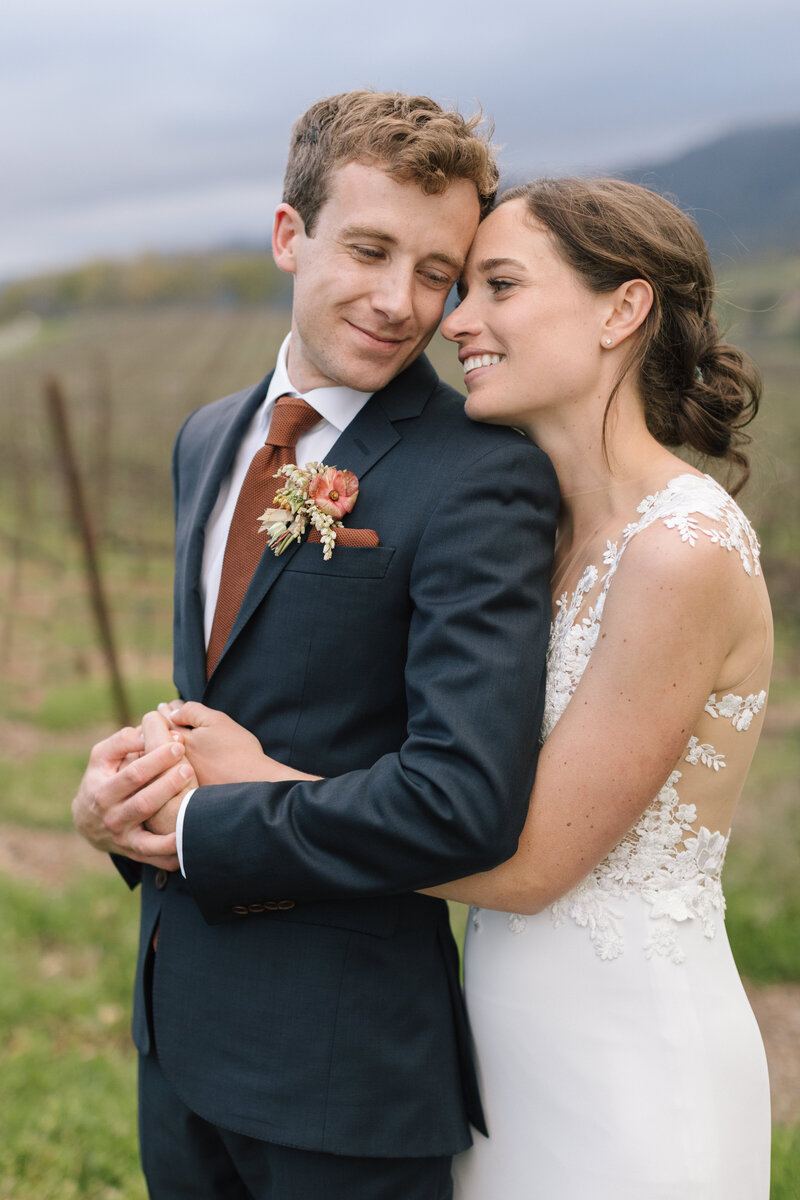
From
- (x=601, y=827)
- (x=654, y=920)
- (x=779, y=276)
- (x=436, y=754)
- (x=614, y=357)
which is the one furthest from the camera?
(x=779, y=276)

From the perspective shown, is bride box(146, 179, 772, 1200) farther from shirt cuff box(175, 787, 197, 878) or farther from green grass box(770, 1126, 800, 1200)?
green grass box(770, 1126, 800, 1200)

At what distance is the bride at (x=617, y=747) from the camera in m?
2.05

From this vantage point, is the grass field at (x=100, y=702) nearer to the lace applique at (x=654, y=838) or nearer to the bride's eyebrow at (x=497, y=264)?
the lace applique at (x=654, y=838)

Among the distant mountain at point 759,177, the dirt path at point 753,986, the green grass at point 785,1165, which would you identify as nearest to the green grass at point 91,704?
the dirt path at point 753,986

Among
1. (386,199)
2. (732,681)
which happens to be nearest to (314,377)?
(386,199)

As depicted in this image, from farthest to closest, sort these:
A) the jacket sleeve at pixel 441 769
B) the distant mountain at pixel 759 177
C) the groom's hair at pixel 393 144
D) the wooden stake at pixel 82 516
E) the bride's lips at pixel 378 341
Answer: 1. the distant mountain at pixel 759 177
2. the wooden stake at pixel 82 516
3. the bride's lips at pixel 378 341
4. the groom's hair at pixel 393 144
5. the jacket sleeve at pixel 441 769

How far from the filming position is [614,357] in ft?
7.68

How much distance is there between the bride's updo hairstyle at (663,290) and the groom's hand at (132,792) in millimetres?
1349

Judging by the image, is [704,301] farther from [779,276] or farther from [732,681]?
[779,276]

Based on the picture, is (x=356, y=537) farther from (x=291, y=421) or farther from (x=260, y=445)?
(x=260, y=445)

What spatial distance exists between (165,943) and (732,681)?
54.3 inches

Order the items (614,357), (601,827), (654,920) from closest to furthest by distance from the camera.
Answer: (601,827) → (654,920) → (614,357)

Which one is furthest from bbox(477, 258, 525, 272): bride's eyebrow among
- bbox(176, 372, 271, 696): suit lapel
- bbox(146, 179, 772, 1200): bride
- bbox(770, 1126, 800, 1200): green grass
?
bbox(770, 1126, 800, 1200): green grass

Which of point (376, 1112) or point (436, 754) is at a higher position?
point (436, 754)
